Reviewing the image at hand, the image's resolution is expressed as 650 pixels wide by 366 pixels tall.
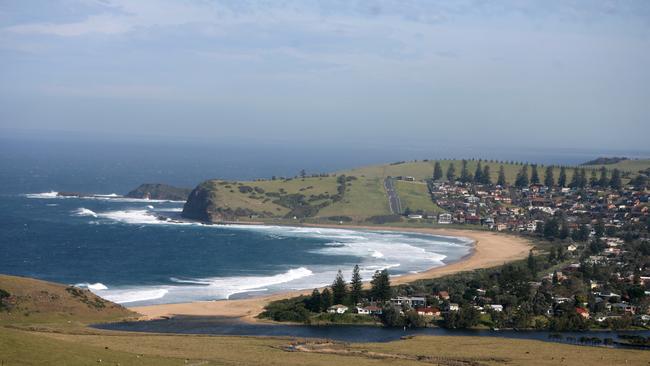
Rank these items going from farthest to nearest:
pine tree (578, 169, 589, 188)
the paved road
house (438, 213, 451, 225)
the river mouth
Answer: pine tree (578, 169, 589, 188) → the paved road → house (438, 213, 451, 225) → the river mouth

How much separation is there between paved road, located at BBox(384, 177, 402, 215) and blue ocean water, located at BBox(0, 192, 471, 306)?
16291 mm

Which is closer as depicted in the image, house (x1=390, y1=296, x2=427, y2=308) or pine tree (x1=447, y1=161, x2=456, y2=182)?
house (x1=390, y1=296, x2=427, y2=308)

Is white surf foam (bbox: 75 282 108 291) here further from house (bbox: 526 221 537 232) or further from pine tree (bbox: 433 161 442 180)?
pine tree (bbox: 433 161 442 180)

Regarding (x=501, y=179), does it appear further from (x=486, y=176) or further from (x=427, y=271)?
(x=427, y=271)

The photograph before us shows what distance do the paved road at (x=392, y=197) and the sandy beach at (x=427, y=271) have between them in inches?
387

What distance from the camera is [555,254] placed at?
9144 centimetres

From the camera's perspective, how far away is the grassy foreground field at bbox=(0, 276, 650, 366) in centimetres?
4259

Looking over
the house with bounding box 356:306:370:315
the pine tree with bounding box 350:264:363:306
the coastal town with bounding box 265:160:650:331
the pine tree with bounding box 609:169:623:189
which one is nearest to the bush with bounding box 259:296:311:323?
the coastal town with bounding box 265:160:650:331

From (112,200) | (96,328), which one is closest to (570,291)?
(96,328)

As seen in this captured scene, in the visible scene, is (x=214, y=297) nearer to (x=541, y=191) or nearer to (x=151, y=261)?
(x=151, y=261)

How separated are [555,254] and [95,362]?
200 feet

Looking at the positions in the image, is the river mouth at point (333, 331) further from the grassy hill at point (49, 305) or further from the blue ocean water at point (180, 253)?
the blue ocean water at point (180, 253)

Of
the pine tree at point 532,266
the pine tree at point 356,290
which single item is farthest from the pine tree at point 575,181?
the pine tree at point 356,290

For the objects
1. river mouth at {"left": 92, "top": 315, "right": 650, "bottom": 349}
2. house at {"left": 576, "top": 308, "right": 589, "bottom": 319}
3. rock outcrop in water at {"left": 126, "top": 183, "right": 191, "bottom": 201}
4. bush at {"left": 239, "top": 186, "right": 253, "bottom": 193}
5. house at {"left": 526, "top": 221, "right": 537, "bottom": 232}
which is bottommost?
river mouth at {"left": 92, "top": 315, "right": 650, "bottom": 349}
